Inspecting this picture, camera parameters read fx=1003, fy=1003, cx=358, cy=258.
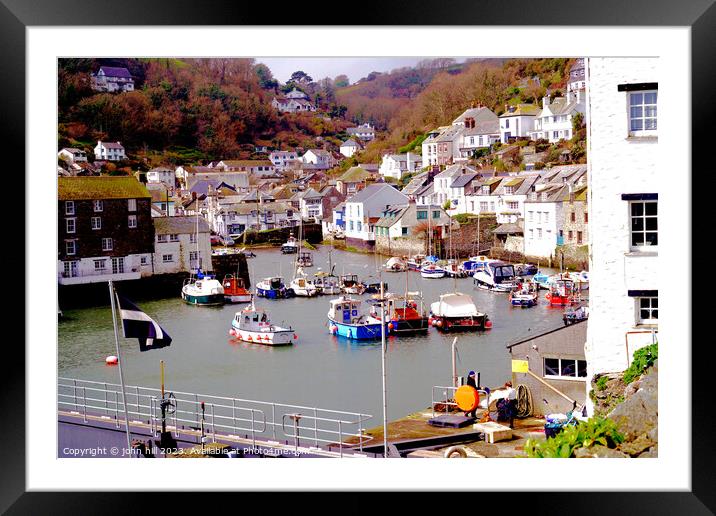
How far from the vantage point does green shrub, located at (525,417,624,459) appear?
15.7ft

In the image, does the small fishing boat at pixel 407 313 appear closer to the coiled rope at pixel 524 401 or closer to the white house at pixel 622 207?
the coiled rope at pixel 524 401

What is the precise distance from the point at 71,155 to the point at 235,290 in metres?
2.11

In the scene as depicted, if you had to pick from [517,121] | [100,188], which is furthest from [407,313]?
[100,188]

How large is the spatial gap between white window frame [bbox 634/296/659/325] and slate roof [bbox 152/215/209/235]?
481 cm

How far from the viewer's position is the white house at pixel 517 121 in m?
9.64

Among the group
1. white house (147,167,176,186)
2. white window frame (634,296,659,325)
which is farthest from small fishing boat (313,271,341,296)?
white window frame (634,296,659,325)

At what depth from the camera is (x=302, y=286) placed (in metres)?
10.6

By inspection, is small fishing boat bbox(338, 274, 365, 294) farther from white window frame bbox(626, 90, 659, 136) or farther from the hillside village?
white window frame bbox(626, 90, 659, 136)

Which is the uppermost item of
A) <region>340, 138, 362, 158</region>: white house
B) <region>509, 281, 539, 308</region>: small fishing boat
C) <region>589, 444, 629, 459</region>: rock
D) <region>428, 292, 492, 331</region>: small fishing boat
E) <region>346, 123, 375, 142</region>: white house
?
<region>346, 123, 375, 142</region>: white house

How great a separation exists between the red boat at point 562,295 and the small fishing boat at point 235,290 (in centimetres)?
306

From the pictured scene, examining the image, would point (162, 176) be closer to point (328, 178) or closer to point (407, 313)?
point (328, 178)

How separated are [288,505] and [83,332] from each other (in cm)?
498

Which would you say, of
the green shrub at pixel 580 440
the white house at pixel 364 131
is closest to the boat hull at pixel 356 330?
the white house at pixel 364 131
